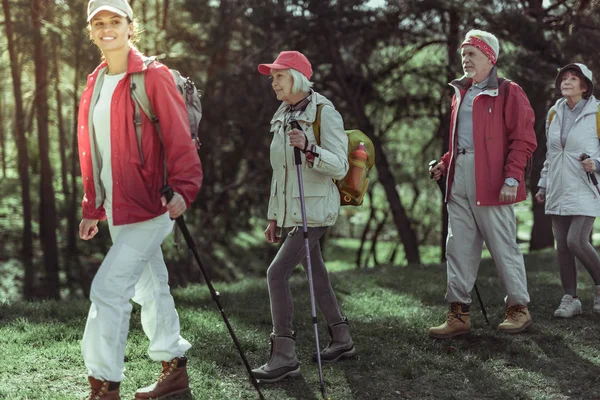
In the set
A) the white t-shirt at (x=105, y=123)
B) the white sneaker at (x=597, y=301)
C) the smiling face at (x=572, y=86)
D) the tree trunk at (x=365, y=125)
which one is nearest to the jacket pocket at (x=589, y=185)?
the smiling face at (x=572, y=86)

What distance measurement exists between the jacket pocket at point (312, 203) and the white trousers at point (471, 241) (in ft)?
4.78

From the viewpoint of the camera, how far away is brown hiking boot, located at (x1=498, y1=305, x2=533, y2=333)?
6.01 meters

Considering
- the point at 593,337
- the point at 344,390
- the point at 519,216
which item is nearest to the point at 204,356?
the point at 344,390

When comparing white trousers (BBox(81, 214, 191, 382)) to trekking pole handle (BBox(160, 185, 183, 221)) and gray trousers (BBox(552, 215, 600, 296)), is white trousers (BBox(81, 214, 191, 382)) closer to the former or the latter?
trekking pole handle (BBox(160, 185, 183, 221))

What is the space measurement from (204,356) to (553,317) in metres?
3.17

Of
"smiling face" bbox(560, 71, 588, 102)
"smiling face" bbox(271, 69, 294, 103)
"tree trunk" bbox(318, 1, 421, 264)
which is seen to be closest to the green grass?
"smiling face" bbox(271, 69, 294, 103)

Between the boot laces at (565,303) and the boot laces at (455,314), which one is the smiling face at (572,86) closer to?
the boot laces at (565,303)

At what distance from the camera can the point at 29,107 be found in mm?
14188

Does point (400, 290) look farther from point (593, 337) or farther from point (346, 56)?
point (346, 56)

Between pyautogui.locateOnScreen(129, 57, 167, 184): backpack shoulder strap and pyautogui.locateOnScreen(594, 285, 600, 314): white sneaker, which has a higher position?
pyautogui.locateOnScreen(129, 57, 167, 184): backpack shoulder strap

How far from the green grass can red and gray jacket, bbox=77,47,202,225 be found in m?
1.29

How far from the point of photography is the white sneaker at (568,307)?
21.8 feet

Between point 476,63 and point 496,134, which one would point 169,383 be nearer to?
point 496,134

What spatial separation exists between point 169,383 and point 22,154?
9.81 m
